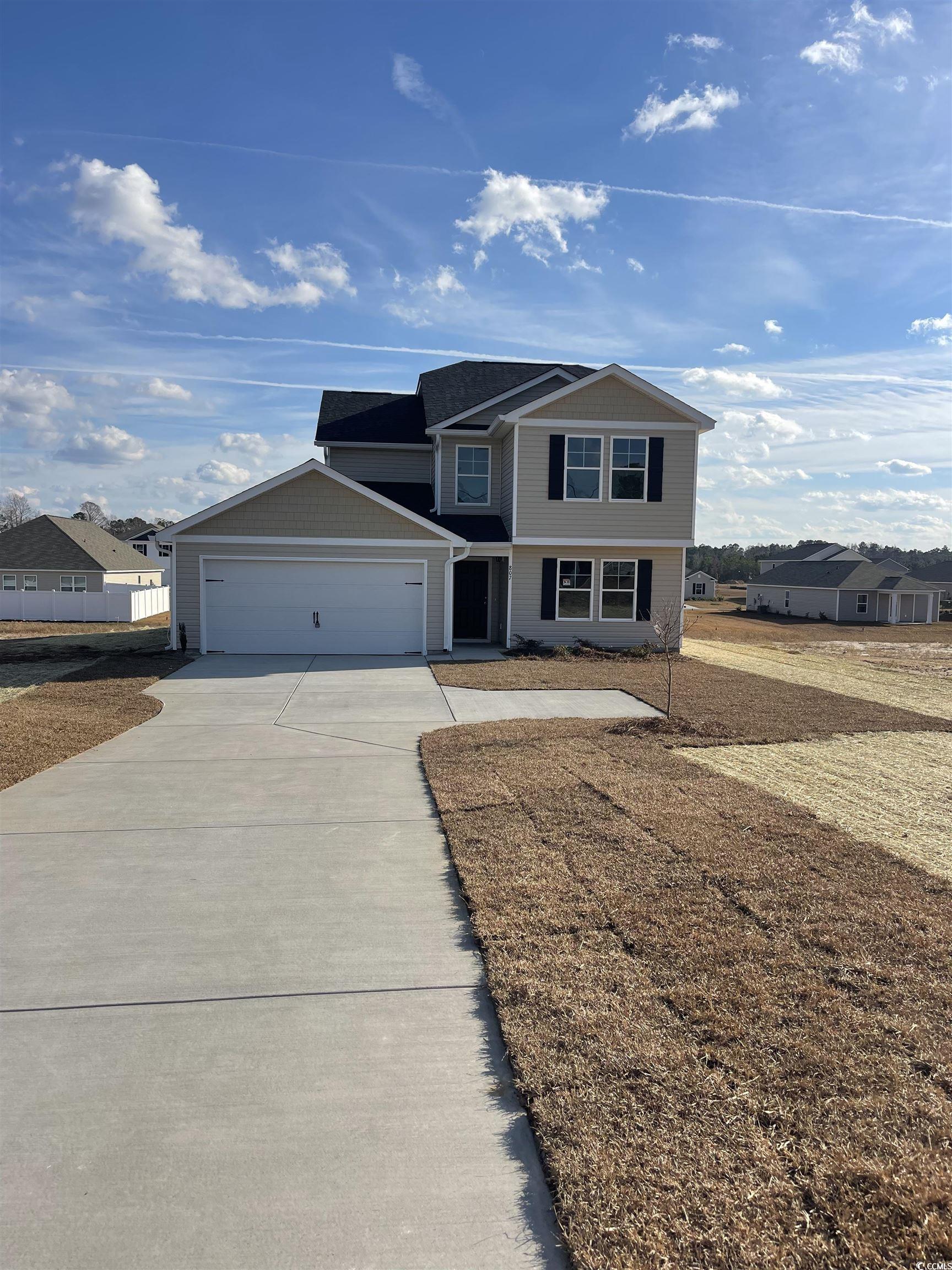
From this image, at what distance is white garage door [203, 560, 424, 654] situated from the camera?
1772 cm

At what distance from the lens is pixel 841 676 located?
1795cm

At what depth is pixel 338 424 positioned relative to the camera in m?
22.0

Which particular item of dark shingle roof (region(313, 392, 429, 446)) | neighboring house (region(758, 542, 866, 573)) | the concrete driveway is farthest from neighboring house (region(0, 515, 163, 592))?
neighboring house (region(758, 542, 866, 573))

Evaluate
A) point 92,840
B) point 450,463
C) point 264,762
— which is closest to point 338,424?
point 450,463

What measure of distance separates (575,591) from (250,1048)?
54.7 feet

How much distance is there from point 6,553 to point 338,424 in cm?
2111

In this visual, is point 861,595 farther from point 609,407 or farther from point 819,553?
point 609,407

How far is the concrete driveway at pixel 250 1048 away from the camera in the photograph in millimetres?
2719

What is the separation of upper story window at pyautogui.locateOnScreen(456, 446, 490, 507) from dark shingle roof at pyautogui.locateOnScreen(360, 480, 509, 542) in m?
0.56

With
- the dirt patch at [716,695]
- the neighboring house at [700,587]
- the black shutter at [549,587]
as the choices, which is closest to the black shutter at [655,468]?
the black shutter at [549,587]

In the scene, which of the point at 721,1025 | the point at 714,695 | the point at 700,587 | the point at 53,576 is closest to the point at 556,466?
the point at 714,695

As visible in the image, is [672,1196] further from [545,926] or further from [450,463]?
[450,463]

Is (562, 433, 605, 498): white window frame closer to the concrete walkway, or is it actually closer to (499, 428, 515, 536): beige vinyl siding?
(499, 428, 515, 536): beige vinyl siding

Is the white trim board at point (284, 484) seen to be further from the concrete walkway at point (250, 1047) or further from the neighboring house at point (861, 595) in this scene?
the neighboring house at point (861, 595)
